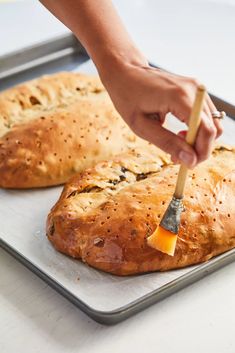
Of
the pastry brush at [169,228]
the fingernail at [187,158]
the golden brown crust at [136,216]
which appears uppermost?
the fingernail at [187,158]

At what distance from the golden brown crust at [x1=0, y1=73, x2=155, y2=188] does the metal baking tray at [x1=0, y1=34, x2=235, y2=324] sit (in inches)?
1.8

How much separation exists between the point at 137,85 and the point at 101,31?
0.46 ft

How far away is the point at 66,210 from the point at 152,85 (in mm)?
334

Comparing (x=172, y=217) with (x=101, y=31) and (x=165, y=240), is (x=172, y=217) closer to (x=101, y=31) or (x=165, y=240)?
(x=165, y=240)

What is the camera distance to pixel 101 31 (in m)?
1.26

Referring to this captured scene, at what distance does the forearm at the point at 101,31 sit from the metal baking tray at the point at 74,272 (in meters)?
0.35

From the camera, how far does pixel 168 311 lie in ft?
4.11

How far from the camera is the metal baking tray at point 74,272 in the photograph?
122 centimetres

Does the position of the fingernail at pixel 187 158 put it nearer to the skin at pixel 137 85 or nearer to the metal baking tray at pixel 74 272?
the skin at pixel 137 85

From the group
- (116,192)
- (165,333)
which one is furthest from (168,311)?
(116,192)

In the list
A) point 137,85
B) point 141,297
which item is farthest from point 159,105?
point 141,297

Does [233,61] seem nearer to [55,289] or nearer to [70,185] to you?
[70,185]

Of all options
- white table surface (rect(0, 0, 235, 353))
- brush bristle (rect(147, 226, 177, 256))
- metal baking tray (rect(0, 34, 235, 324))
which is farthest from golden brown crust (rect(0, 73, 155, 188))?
brush bristle (rect(147, 226, 177, 256))

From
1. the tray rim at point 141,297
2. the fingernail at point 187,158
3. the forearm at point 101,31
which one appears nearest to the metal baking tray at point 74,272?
the tray rim at point 141,297
